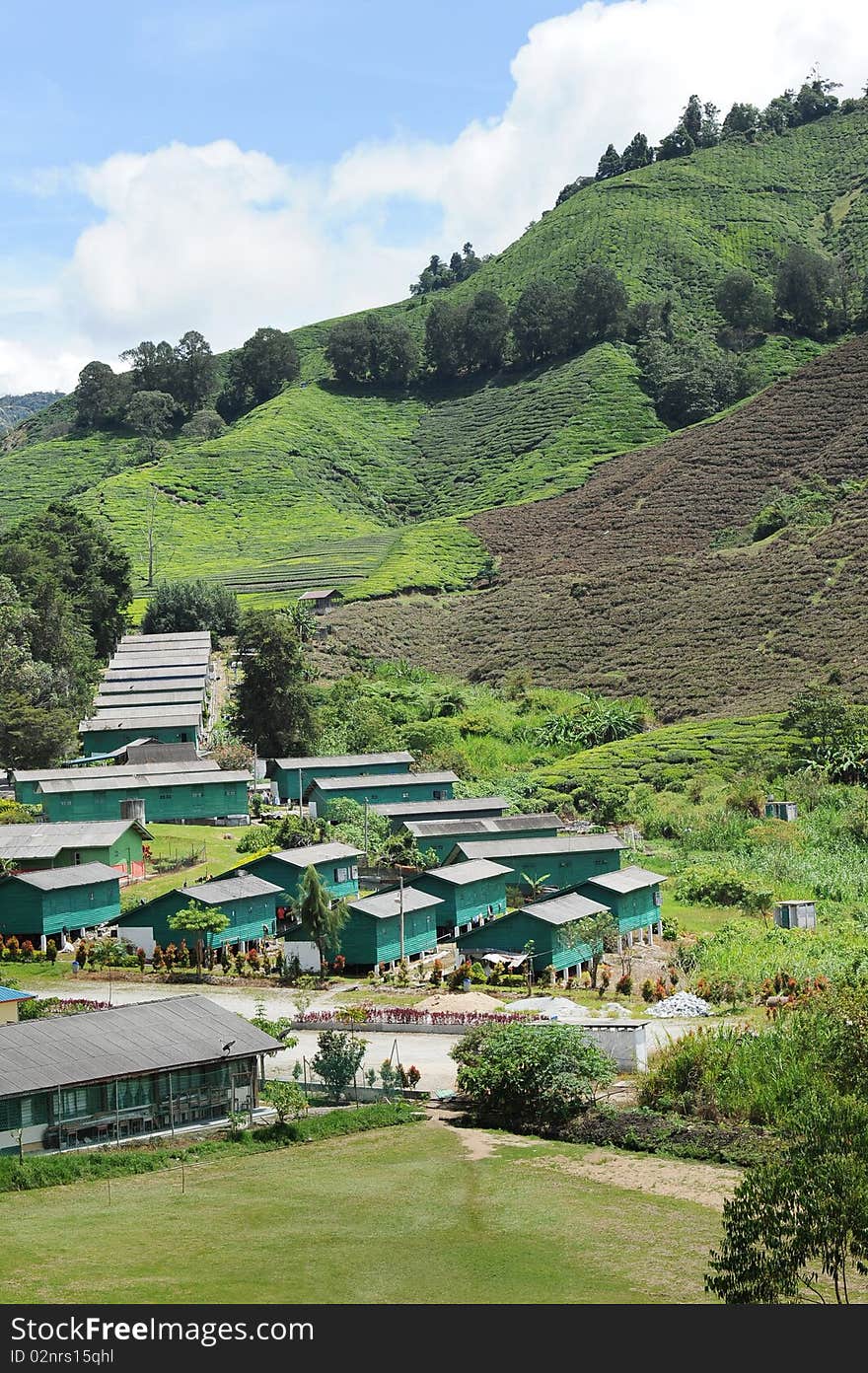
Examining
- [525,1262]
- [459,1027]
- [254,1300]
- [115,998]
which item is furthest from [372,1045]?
[254,1300]

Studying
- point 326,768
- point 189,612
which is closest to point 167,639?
point 189,612

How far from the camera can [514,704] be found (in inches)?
3467

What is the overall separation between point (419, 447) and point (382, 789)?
9634 centimetres

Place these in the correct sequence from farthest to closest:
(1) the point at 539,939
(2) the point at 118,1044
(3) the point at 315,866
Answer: (3) the point at 315,866 < (1) the point at 539,939 < (2) the point at 118,1044

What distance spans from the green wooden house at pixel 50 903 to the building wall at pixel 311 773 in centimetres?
2115

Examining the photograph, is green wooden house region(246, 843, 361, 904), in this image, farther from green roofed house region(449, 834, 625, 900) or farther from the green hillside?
the green hillside

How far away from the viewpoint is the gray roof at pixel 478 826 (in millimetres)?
57719

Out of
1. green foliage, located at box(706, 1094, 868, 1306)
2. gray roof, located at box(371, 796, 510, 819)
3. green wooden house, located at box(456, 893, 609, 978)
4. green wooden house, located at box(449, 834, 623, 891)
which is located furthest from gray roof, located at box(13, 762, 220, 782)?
green foliage, located at box(706, 1094, 868, 1306)

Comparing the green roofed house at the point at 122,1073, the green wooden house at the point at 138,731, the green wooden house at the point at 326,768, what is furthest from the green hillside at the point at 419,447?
the green roofed house at the point at 122,1073

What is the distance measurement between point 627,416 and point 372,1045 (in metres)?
117

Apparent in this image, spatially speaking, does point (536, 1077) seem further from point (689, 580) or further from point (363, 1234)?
point (689, 580)

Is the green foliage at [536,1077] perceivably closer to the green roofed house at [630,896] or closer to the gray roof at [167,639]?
the green roofed house at [630,896]

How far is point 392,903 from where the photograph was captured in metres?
46.3
